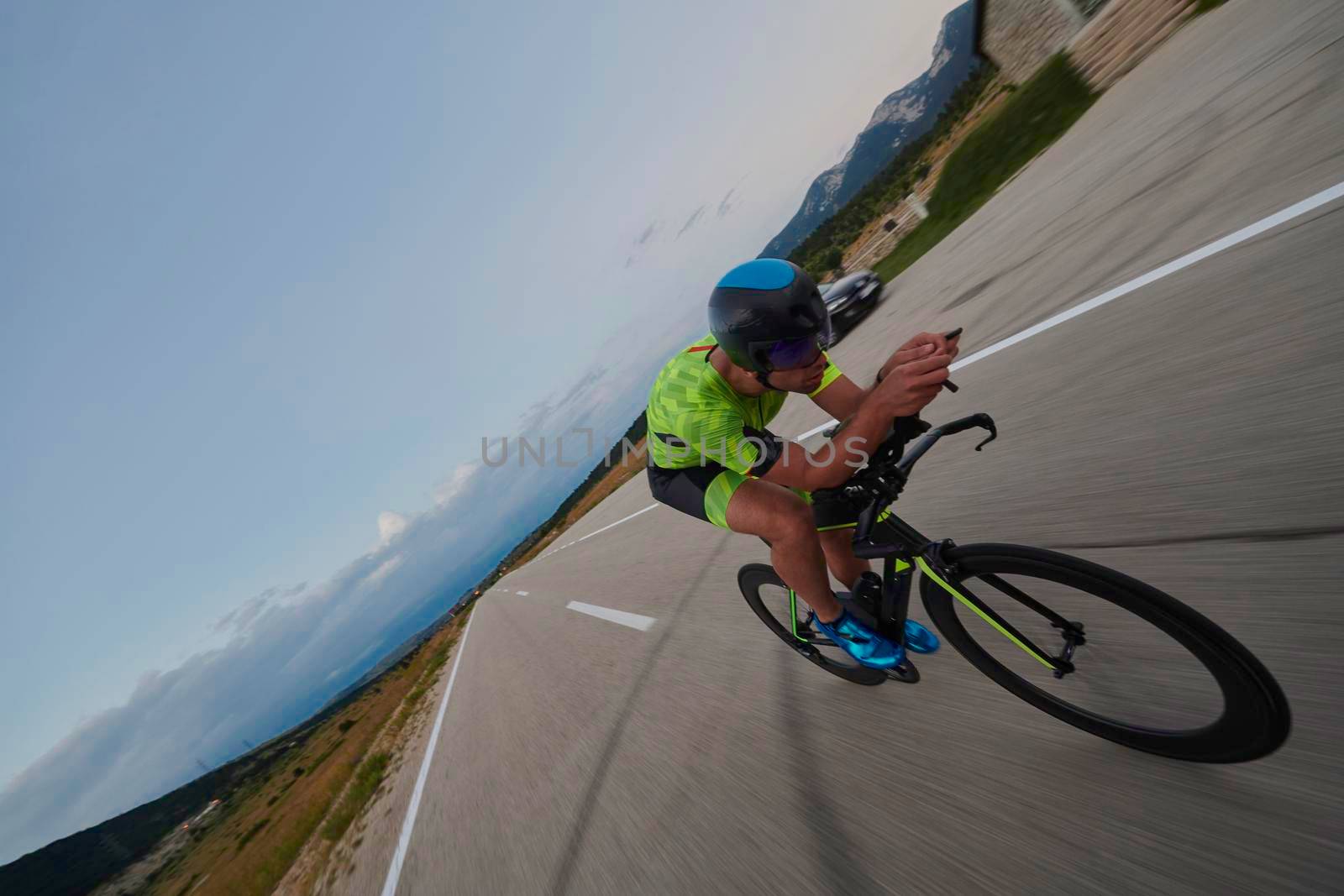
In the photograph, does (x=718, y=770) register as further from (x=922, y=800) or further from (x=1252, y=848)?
(x=1252, y=848)

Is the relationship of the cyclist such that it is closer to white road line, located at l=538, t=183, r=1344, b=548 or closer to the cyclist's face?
the cyclist's face

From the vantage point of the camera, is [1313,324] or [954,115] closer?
[1313,324]

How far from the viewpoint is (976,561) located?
1823 mm

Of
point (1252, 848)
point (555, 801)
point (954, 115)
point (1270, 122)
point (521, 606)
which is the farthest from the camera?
point (954, 115)

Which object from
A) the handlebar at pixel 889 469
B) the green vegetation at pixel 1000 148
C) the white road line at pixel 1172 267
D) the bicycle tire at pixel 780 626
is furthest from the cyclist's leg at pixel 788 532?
the green vegetation at pixel 1000 148

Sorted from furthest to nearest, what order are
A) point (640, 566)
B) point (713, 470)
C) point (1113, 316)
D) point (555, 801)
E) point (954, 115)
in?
point (954, 115), point (640, 566), point (1113, 316), point (555, 801), point (713, 470)

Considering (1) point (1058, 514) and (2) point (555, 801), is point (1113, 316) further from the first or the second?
(2) point (555, 801)

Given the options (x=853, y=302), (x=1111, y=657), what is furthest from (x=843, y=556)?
(x=853, y=302)

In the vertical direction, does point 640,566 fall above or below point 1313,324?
above

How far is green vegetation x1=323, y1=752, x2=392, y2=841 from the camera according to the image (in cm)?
596

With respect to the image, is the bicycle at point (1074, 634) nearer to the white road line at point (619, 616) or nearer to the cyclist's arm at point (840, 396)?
the cyclist's arm at point (840, 396)

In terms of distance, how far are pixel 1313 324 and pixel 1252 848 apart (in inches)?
110

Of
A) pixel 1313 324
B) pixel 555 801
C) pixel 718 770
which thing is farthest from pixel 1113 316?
pixel 555 801

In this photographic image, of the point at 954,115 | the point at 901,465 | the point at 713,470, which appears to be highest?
the point at 954,115
